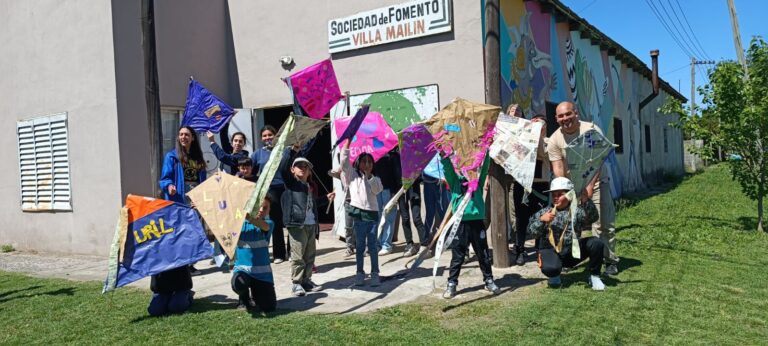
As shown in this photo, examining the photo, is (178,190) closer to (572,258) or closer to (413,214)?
(413,214)

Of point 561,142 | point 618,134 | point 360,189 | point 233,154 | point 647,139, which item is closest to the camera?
point 561,142

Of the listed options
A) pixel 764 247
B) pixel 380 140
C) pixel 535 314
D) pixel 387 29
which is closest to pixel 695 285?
pixel 535 314

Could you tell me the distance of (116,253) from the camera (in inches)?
206

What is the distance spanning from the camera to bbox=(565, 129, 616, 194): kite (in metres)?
5.69

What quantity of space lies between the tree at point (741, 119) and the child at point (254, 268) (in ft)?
24.6

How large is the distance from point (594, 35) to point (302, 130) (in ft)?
30.4

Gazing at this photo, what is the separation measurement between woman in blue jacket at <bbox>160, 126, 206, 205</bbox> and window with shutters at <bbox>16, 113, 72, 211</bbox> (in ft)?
14.6

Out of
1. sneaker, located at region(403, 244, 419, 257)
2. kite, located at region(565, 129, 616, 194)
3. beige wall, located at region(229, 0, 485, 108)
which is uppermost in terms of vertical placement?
beige wall, located at region(229, 0, 485, 108)

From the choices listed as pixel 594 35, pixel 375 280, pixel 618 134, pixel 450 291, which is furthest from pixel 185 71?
pixel 618 134

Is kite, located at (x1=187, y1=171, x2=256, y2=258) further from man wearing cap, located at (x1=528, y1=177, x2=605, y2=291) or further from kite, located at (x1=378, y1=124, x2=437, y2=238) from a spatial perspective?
man wearing cap, located at (x1=528, y1=177, x2=605, y2=291)

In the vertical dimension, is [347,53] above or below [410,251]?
above

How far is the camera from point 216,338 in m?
4.65

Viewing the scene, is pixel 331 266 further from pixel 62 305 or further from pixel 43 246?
pixel 43 246

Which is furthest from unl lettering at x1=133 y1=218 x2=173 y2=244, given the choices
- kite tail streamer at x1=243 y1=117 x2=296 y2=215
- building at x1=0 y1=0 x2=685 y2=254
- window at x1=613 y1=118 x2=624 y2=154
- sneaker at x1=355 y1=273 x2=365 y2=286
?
window at x1=613 y1=118 x2=624 y2=154
